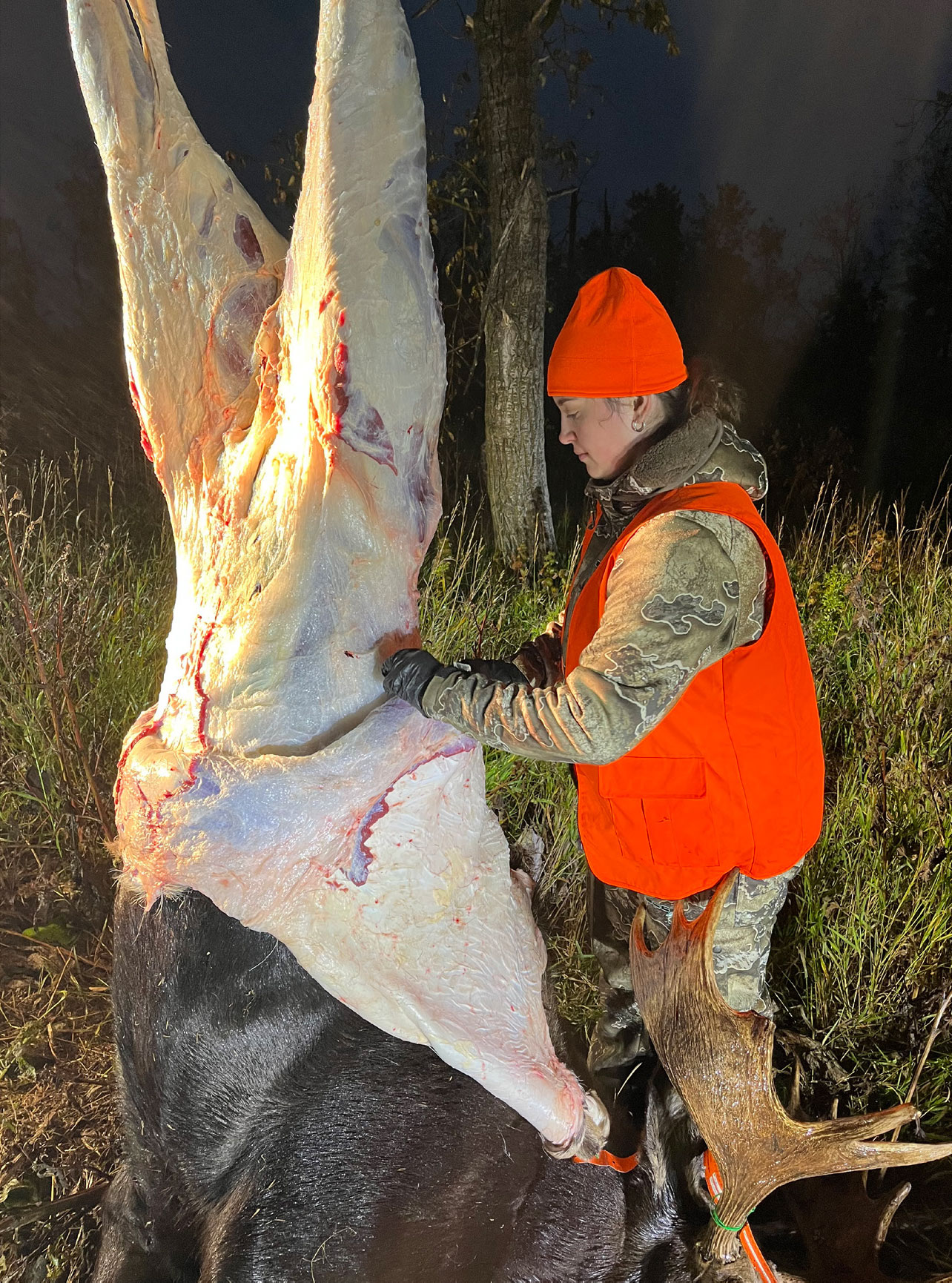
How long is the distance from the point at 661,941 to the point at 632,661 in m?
0.91

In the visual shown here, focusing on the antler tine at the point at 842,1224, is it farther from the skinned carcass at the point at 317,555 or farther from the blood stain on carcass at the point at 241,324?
the blood stain on carcass at the point at 241,324

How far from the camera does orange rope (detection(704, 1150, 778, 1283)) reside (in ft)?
4.63

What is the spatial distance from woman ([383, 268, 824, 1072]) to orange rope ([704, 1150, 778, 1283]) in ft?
1.02

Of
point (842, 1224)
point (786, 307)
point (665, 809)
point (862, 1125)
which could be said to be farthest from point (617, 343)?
point (786, 307)

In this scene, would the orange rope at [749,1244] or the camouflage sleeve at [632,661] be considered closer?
the camouflage sleeve at [632,661]

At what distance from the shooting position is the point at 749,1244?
142 centimetres

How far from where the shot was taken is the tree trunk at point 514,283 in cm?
345

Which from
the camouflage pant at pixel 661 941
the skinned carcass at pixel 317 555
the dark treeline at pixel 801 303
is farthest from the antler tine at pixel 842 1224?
the dark treeline at pixel 801 303

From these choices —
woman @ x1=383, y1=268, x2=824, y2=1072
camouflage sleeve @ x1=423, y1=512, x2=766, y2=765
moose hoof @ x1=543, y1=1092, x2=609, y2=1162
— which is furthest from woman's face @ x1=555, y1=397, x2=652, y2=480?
moose hoof @ x1=543, y1=1092, x2=609, y2=1162

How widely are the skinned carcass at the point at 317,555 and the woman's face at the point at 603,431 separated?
13.0 inches

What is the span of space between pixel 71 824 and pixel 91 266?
256 centimetres

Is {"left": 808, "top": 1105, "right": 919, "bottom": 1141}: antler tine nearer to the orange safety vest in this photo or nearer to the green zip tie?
the green zip tie

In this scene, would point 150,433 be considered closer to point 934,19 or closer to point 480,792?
point 480,792

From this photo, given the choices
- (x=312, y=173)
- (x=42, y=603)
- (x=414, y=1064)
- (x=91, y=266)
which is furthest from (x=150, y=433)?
(x=91, y=266)
